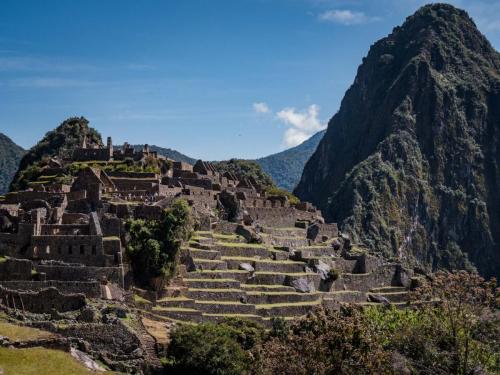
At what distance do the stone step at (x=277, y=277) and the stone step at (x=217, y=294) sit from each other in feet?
9.69

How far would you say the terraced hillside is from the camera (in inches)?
1940

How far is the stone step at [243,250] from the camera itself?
182ft

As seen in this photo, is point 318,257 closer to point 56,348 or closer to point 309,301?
point 309,301

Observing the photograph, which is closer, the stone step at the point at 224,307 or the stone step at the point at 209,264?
the stone step at the point at 224,307

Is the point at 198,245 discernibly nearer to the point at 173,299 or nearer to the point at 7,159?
the point at 173,299

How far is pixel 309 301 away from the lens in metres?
56.7

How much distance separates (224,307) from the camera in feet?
164

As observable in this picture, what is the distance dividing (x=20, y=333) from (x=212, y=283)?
17.6 m

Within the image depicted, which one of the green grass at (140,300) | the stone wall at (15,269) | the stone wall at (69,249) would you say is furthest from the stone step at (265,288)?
the stone wall at (15,269)

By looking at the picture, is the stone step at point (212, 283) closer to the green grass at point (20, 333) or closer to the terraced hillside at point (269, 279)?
the terraced hillside at point (269, 279)

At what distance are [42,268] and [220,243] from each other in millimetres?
16383

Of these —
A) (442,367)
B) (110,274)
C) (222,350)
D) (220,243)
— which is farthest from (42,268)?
(442,367)

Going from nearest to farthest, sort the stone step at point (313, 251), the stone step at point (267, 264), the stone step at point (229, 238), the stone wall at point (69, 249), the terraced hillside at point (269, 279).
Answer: the stone wall at point (69, 249), the terraced hillside at point (269, 279), the stone step at point (267, 264), the stone step at point (229, 238), the stone step at point (313, 251)

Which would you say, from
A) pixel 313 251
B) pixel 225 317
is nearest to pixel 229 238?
pixel 313 251
